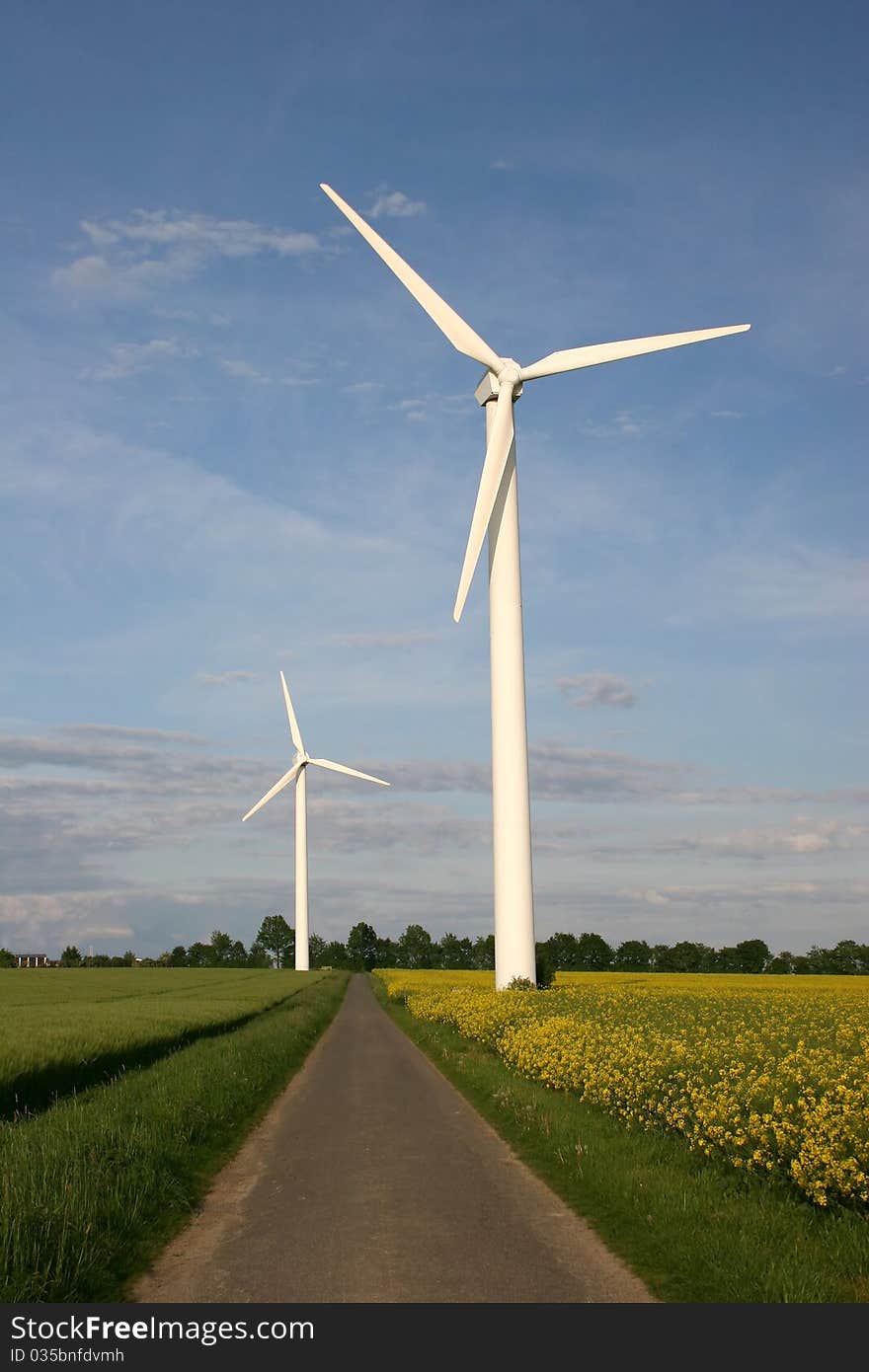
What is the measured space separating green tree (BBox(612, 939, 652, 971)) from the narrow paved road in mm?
151139

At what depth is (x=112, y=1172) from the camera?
39.3ft

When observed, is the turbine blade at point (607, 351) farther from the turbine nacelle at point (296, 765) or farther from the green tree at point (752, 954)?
the green tree at point (752, 954)

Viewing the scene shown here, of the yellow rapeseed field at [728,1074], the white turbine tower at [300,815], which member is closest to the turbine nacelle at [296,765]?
the white turbine tower at [300,815]

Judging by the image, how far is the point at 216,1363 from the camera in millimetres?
7301

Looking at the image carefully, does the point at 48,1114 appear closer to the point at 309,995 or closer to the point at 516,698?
the point at 516,698

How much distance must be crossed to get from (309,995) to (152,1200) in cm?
5036

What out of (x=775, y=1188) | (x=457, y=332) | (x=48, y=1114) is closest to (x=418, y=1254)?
(x=775, y=1188)

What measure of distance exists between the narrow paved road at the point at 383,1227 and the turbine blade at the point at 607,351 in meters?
31.4

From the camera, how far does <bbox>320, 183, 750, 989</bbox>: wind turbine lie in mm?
37469

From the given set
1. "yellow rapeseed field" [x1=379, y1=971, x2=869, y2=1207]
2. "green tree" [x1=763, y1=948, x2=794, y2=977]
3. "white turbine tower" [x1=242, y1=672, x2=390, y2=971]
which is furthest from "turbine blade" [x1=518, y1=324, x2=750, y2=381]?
"green tree" [x1=763, y1=948, x2=794, y2=977]

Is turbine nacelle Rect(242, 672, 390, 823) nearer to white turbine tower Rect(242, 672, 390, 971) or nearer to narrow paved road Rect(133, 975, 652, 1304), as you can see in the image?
white turbine tower Rect(242, 672, 390, 971)

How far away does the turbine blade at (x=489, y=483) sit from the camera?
35.8 metres

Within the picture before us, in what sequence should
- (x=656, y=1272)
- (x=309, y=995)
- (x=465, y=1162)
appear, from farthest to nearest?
(x=309, y=995) < (x=465, y=1162) < (x=656, y=1272)

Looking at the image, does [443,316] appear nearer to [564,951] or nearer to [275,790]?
[275,790]
